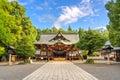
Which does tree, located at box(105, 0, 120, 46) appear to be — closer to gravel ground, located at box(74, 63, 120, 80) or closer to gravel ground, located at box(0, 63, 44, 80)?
gravel ground, located at box(74, 63, 120, 80)

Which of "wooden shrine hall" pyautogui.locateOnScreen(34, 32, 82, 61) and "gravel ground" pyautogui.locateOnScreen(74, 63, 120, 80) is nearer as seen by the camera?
"gravel ground" pyautogui.locateOnScreen(74, 63, 120, 80)

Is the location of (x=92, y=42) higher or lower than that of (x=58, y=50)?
higher

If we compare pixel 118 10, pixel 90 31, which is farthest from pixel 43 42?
pixel 118 10

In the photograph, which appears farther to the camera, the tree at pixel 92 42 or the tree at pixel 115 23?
the tree at pixel 92 42

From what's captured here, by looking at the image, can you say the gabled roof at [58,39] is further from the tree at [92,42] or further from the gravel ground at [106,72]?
the gravel ground at [106,72]

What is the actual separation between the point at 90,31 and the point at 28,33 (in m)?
15.1

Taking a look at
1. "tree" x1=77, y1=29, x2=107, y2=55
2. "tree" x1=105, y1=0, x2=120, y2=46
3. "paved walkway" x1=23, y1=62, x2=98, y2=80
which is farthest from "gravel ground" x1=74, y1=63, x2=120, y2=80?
"tree" x1=77, y1=29, x2=107, y2=55

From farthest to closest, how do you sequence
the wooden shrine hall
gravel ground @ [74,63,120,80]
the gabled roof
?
the gabled roof
the wooden shrine hall
gravel ground @ [74,63,120,80]

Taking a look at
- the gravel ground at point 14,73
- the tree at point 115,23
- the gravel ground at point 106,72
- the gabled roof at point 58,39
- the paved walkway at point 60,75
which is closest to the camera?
the paved walkway at point 60,75

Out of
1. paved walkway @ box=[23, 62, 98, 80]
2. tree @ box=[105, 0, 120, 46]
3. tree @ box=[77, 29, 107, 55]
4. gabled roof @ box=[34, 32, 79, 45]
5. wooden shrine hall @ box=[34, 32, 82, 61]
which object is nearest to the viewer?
paved walkway @ box=[23, 62, 98, 80]

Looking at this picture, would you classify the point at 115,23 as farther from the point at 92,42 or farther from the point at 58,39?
the point at 58,39

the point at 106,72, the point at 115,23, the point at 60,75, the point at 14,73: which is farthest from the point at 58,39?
the point at 60,75

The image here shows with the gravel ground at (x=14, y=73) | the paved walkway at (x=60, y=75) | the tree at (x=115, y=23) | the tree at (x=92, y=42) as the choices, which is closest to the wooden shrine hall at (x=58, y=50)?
the tree at (x=92, y=42)

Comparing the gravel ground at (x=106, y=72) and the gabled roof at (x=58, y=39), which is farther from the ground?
the gabled roof at (x=58, y=39)
